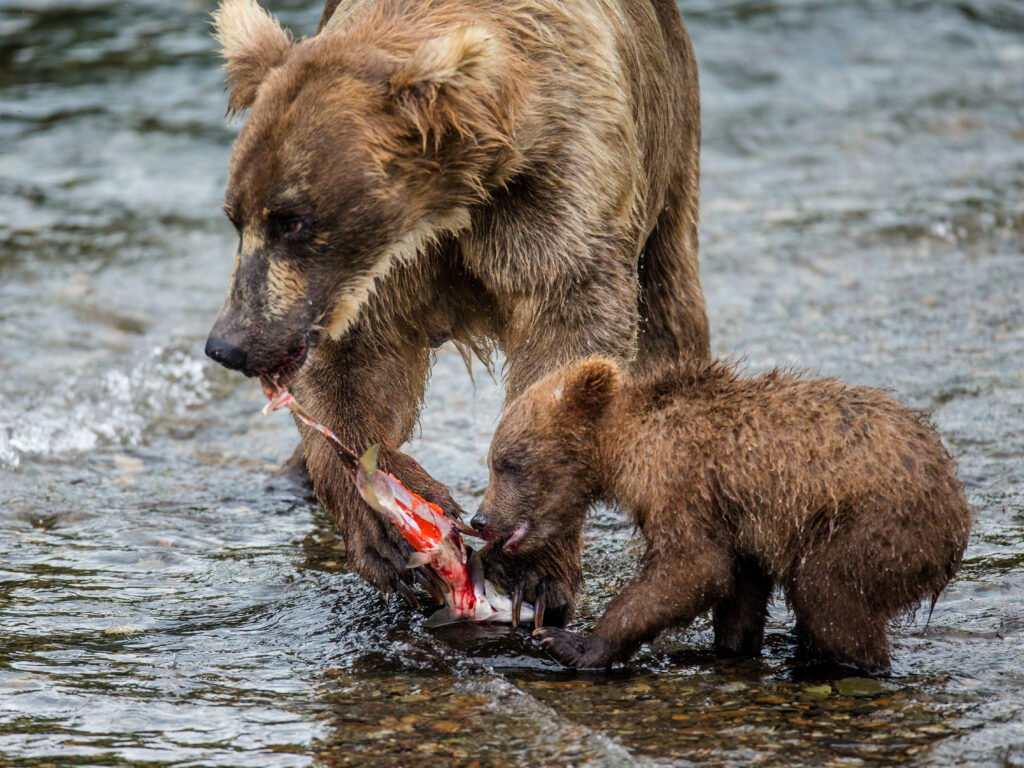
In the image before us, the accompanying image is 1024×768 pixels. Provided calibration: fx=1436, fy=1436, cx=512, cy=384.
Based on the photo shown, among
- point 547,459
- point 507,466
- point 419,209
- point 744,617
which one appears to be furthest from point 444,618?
point 419,209

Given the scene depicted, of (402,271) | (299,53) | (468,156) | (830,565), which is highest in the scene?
(299,53)

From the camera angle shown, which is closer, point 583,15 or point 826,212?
point 583,15

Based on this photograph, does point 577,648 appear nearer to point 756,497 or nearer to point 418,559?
point 418,559

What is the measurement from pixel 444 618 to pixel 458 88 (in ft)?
6.48

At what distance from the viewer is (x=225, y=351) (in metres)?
5.13

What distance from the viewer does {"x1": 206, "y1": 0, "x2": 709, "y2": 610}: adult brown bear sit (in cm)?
519

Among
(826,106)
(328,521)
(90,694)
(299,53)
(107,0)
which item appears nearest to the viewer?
(90,694)

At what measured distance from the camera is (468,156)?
5418 mm

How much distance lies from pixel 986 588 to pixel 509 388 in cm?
202

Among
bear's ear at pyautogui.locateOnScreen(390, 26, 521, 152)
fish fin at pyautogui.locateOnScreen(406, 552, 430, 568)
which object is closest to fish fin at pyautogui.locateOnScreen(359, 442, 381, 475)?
fish fin at pyautogui.locateOnScreen(406, 552, 430, 568)

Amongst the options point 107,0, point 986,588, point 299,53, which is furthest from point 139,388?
point 107,0

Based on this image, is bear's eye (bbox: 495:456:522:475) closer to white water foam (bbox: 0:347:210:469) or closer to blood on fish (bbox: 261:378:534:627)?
blood on fish (bbox: 261:378:534:627)

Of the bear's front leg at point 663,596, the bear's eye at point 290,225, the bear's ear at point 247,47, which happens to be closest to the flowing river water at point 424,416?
the bear's front leg at point 663,596

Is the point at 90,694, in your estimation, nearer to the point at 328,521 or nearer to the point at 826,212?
the point at 328,521
